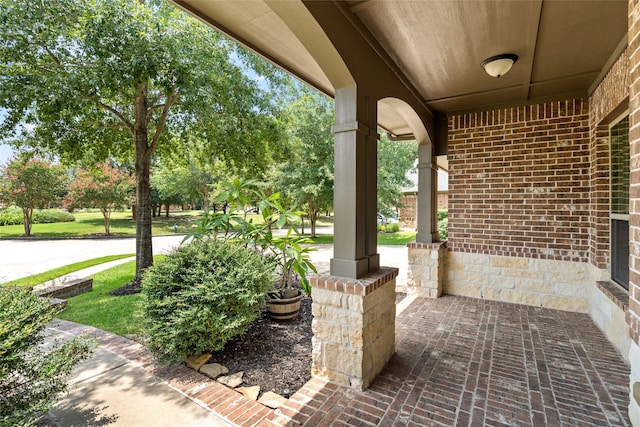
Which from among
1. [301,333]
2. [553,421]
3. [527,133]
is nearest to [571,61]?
[527,133]

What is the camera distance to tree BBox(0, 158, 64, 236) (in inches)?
586

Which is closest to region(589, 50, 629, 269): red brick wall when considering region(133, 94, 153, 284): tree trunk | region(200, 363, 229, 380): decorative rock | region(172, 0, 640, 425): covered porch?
region(172, 0, 640, 425): covered porch

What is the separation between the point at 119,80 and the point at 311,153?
25.5 ft

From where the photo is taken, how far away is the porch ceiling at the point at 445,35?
2.28m

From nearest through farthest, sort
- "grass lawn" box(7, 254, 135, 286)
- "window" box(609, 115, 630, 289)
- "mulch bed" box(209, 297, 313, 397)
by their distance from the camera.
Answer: "mulch bed" box(209, 297, 313, 397) → "window" box(609, 115, 630, 289) → "grass lawn" box(7, 254, 135, 286)

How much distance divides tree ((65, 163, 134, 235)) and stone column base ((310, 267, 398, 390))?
17.1 metres

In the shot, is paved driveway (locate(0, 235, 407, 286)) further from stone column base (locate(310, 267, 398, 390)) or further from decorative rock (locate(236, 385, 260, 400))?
decorative rock (locate(236, 385, 260, 400))

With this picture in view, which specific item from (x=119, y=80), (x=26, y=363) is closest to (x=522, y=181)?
(x=26, y=363)

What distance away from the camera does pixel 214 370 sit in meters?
2.74

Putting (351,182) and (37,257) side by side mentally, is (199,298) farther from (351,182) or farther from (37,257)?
(37,257)

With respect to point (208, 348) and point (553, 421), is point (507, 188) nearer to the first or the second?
point (553, 421)

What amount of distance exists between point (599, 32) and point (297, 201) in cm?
1035

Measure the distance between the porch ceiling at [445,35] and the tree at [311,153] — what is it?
8.22 m

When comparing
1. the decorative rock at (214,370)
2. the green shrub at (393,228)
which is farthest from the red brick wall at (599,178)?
the green shrub at (393,228)
